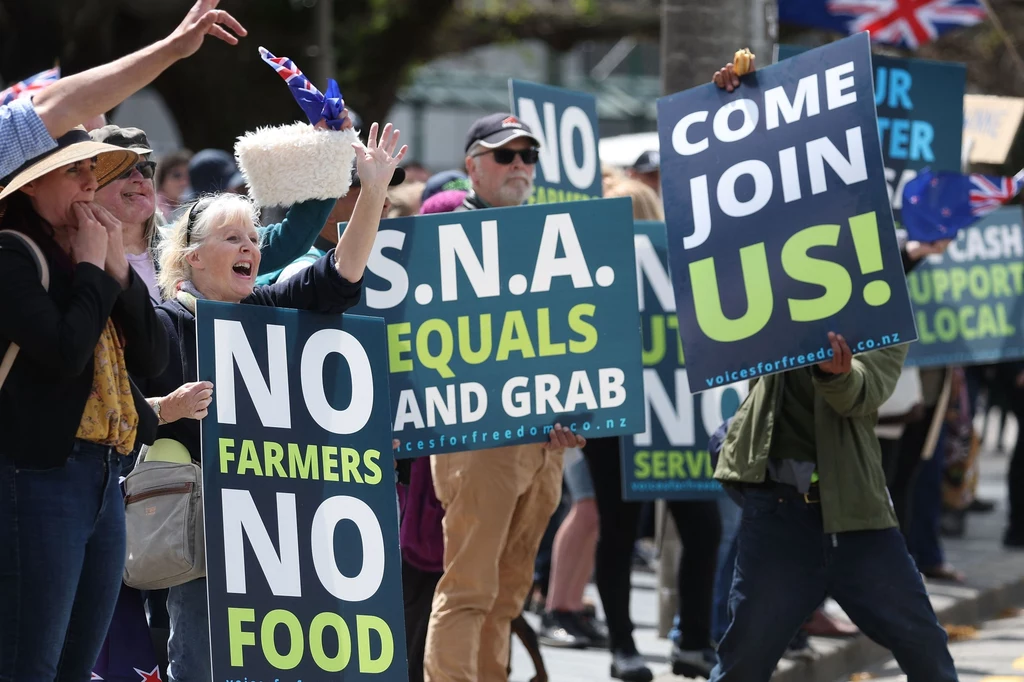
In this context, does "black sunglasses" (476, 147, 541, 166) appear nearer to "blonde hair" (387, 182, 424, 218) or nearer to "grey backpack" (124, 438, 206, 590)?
"blonde hair" (387, 182, 424, 218)

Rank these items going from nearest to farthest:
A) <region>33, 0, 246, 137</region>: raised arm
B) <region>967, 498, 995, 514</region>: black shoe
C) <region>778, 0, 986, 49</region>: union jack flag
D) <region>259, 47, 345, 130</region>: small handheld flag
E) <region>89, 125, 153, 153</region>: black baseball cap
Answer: <region>33, 0, 246, 137</region>: raised arm < <region>259, 47, 345, 130</region>: small handheld flag < <region>89, 125, 153, 153</region>: black baseball cap < <region>778, 0, 986, 49</region>: union jack flag < <region>967, 498, 995, 514</region>: black shoe

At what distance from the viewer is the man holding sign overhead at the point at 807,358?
16.1 feet

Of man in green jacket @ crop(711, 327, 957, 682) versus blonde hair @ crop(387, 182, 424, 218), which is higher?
blonde hair @ crop(387, 182, 424, 218)

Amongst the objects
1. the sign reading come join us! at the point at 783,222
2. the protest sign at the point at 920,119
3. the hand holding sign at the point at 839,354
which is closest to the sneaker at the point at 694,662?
the sign reading come join us! at the point at 783,222

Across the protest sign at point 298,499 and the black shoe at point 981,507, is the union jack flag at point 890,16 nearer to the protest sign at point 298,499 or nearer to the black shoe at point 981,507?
the black shoe at point 981,507

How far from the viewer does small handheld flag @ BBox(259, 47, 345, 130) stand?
466 centimetres

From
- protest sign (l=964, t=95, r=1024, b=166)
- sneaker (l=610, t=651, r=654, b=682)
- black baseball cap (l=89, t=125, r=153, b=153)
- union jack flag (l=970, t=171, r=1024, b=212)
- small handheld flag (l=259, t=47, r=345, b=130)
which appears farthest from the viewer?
protest sign (l=964, t=95, r=1024, b=166)

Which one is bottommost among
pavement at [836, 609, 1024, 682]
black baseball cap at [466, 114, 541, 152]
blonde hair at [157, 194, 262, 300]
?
pavement at [836, 609, 1024, 682]

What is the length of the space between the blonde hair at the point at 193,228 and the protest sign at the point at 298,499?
0.33 meters

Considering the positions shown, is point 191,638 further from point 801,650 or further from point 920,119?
point 920,119

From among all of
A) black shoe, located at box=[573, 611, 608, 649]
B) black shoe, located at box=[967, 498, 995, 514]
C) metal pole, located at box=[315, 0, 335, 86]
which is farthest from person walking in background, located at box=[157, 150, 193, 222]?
black shoe, located at box=[967, 498, 995, 514]

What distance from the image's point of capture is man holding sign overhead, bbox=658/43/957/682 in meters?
4.92

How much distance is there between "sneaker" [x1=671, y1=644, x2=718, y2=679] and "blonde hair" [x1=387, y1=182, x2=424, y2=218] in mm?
2116

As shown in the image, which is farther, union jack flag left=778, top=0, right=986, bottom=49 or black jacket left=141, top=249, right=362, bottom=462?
union jack flag left=778, top=0, right=986, bottom=49
